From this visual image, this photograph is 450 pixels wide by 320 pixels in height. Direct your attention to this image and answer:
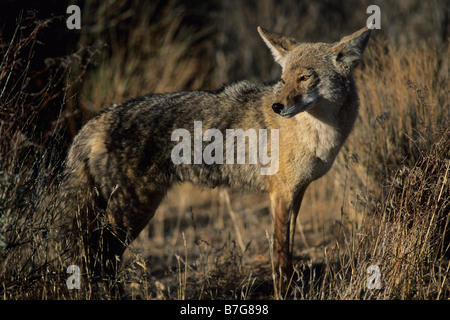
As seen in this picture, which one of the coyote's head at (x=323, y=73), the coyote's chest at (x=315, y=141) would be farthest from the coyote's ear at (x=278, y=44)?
the coyote's chest at (x=315, y=141)

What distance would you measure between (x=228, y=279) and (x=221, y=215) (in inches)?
108

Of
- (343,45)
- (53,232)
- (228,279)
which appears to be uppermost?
(343,45)

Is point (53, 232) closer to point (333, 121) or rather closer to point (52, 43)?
point (333, 121)

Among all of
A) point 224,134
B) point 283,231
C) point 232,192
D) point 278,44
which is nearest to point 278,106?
point 224,134

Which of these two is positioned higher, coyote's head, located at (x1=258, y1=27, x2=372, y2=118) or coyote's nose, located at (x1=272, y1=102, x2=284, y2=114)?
coyote's head, located at (x1=258, y1=27, x2=372, y2=118)

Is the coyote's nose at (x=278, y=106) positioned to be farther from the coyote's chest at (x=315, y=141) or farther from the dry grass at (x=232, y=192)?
the dry grass at (x=232, y=192)

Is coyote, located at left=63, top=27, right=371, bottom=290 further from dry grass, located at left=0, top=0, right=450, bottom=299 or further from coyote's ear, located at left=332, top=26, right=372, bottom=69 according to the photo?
dry grass, located at left=0, top=0, right=450, bottom=299

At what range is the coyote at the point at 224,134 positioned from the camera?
13.3 feet

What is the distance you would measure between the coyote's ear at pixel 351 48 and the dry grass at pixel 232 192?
0.50 meters

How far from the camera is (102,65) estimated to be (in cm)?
786

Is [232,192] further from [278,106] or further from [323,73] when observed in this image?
[323,73]

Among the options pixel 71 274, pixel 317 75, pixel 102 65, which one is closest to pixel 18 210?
pixel 71 274

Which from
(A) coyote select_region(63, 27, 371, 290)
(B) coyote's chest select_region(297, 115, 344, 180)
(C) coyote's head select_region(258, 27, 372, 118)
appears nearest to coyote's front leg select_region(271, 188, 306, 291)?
(A) coyote select_region(63, 27, 371, 290)

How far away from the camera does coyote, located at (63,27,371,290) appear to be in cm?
405
